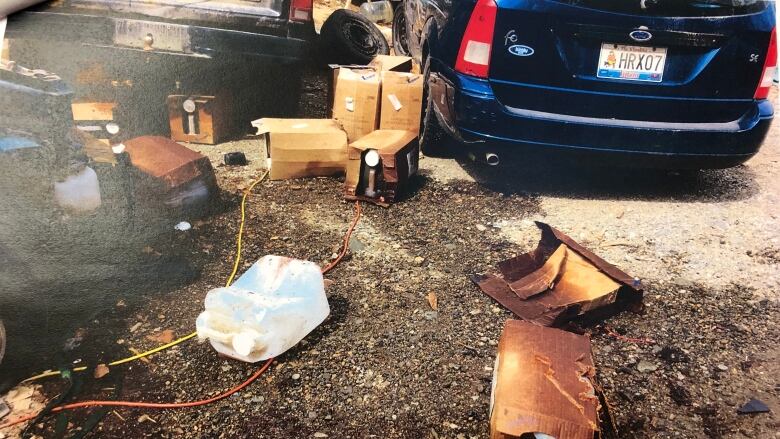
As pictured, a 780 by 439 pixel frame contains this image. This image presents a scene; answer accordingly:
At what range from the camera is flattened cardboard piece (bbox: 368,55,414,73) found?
4.72m

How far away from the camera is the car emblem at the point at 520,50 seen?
3525 millimetres

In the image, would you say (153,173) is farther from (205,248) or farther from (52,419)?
(52,419)

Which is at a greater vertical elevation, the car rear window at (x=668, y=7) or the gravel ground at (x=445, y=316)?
the car rear window at (x=668, y=7)

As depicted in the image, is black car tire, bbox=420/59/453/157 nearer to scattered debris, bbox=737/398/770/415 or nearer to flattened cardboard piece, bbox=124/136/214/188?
flattened cardboard piece, bbox=124/136/214/188

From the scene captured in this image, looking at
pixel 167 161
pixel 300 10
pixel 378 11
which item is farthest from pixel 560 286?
pixel 378 11

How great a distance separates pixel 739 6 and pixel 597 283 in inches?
81.9

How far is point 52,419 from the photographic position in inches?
84.9

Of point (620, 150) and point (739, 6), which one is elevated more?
point (739, 6)

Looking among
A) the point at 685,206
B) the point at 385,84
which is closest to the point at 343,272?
the point at 385,84

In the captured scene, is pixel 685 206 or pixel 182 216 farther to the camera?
pixel 685 206

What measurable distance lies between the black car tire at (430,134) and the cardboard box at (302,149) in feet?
2.43

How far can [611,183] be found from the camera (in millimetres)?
4449

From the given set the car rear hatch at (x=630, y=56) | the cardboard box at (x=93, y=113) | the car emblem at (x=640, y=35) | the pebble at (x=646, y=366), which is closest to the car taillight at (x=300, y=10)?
the cardboard box at (x=93, y=113)

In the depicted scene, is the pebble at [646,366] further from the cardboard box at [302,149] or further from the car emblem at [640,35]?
the cardboard box at [302,149]
